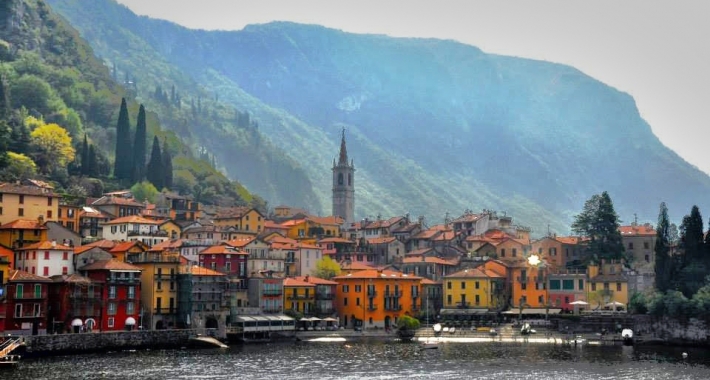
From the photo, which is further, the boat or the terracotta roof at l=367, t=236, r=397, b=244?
the terracotta roof at l=367, t=236, r=397, b=244

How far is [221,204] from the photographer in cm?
19500

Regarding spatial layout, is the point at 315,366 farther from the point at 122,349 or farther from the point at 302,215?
the point at 302,215

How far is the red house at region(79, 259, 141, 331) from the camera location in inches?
4232

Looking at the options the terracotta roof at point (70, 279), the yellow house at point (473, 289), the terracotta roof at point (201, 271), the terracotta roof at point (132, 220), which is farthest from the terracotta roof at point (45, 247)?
the yellow house at point (473, 289)

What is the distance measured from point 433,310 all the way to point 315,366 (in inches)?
1994

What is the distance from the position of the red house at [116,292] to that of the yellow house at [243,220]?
1902 inches

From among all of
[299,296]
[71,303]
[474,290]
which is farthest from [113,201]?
[474,290]

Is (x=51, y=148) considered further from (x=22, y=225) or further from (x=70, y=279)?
(x=70, y=279)

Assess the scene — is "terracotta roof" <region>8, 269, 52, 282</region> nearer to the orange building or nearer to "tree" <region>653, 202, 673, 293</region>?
the orange building

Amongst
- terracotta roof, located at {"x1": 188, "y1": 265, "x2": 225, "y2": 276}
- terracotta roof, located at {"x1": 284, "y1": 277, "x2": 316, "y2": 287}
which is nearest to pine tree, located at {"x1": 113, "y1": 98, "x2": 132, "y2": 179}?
terracotta roof, located at {"x1": 284, "y1": 277, "x2": 316, "y2": 287}

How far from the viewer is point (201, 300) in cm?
11625

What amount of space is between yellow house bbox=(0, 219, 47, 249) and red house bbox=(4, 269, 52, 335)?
1179 cm

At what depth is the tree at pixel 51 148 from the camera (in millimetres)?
166250

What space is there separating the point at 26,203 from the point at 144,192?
153 ft
